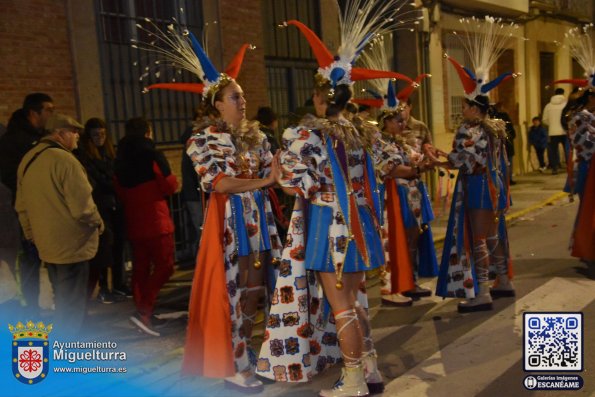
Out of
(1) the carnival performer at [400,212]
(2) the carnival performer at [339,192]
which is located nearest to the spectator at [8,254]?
(2) the carnival performer at [339,192]

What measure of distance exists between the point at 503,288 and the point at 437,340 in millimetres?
1401

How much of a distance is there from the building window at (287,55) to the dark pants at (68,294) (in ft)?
21.1

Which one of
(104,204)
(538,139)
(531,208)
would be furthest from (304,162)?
(538,139)

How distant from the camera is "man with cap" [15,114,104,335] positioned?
16.8ft

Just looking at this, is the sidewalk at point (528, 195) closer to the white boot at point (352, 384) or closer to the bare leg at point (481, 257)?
the bare leg at point (481, 257)

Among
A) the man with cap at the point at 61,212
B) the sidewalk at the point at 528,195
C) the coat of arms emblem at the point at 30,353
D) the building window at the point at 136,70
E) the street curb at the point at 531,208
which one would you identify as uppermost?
the building window at the point at 136,70

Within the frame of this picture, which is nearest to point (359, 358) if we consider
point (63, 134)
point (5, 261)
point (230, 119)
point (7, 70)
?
point (230, 119)

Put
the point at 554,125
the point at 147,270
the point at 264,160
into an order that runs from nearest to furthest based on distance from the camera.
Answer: the point at 264,160, the point at 147,270, the point at 554,125

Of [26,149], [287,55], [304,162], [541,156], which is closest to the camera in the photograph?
[304,162]

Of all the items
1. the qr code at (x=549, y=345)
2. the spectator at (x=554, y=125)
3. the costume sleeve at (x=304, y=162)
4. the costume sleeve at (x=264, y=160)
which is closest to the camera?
the costume sleeve at (x=304, y=162)

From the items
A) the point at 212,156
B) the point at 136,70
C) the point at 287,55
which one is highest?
the point at 287,55

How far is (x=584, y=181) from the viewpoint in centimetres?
756

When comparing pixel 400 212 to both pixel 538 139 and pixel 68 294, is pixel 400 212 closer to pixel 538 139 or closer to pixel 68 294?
pixel 68 294

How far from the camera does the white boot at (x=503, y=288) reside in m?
6.62
